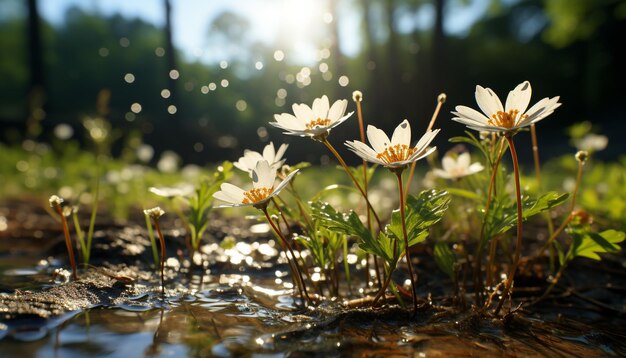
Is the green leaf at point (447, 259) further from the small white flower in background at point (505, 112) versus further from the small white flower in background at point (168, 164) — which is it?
the small white flower in background at point (168, 164)

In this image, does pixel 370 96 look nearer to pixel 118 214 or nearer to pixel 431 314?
pixel 118 214

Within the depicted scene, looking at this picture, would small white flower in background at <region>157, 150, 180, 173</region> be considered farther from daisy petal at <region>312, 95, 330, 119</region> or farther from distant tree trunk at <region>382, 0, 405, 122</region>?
distant tree trunk at <region>382, 0, 405, 122</region>

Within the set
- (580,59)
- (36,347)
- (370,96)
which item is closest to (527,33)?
(580,59)

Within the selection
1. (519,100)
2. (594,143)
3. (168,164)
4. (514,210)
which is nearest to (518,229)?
(514,210)

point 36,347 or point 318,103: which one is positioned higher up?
point 318,103

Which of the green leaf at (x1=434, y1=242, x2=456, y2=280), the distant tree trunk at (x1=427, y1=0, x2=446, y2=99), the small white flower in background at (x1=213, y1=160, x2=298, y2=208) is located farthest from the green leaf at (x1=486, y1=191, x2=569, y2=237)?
the distant tree trunk at (x1=427, y1=0, x2=446, y2=99)

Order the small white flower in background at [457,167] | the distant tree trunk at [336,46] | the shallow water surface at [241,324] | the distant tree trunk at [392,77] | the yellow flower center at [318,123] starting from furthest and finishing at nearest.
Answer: the distant tree trunk at [392,77]
the distant tree trunk at [336,46]
the small white flower in background at [457,167]
the yellow flower center at [318,123]
the shallow water surface at [241,324]

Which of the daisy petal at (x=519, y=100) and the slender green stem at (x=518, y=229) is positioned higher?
the daisy petal at (x=519, y=100)

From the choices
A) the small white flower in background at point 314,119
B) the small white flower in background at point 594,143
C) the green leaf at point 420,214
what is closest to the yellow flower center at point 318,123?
the small white flower in background at point 314,119
